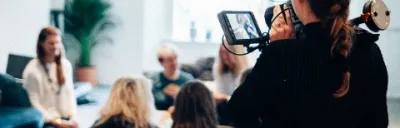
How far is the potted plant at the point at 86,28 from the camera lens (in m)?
Answer: 6.27

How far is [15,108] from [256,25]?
2.52 metres

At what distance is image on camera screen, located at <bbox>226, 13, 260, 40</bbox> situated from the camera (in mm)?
1239

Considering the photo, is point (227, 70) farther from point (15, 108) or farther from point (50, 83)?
point (15, 108)

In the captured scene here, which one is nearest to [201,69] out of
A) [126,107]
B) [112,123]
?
[126,107]

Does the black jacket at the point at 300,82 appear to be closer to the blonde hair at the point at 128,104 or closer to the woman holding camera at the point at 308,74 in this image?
the woman holding camera at the point at 308,74

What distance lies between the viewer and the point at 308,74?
1027 millimetres

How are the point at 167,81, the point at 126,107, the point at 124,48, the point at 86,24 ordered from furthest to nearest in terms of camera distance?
the point at 124,48 < the point at 86,24 < the point at 167,81 < the point at 126,107

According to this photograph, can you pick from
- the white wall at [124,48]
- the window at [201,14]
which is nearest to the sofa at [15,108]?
the white wall at [124,48]

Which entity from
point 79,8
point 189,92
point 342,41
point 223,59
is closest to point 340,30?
point 342,41

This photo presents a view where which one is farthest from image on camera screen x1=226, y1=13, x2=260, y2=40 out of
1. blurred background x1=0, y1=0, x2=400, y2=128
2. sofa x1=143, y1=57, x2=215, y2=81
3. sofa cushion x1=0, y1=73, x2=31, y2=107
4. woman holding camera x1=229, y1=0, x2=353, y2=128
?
blurred background x1=0, y1=0, x2=400, y2=128

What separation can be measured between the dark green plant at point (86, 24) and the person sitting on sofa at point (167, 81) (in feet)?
9.06

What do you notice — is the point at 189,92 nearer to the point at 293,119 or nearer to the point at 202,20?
the point at 293,119

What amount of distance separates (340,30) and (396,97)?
384 cm

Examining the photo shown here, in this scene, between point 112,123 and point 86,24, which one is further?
point 86,24
